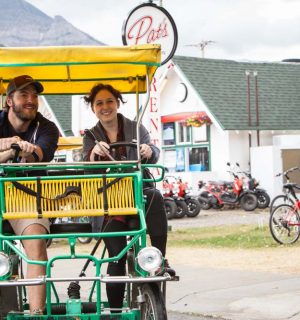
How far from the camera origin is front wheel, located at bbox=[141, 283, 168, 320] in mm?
5628

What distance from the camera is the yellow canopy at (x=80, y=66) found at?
6.04m

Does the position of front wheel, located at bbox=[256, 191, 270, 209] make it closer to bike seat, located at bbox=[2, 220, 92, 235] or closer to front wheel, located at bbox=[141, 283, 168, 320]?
bike seat, located at bbox=[2, 220, 92, 235]

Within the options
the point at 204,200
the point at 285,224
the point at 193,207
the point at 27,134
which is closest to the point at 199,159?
A: the point at 204,200

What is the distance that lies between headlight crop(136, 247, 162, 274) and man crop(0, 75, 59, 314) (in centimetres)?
79

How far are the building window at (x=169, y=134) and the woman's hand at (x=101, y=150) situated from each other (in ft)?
92.0

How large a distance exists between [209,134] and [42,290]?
27153mm

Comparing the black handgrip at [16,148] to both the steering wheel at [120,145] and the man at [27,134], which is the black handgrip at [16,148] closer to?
the man at [27,134]

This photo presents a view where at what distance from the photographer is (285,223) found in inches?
568

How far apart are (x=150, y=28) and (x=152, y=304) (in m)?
9.79

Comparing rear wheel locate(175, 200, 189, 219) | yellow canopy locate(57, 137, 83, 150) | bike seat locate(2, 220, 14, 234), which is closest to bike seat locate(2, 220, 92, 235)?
bike seat locate(2, 220, 14, 234)

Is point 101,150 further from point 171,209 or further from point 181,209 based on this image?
point 181,209

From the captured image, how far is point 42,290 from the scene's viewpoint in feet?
19.7

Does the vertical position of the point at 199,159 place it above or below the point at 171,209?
above

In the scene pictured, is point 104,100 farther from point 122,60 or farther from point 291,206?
point 291,206
